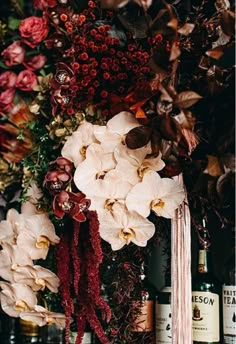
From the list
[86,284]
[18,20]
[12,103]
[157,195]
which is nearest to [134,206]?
[157,195]

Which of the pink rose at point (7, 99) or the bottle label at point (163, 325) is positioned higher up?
the pink rose at point (7, 99)

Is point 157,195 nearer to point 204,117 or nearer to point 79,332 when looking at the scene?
point 204,117

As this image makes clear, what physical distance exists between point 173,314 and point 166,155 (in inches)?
12.0

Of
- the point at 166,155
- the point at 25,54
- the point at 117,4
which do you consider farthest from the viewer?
the point at 25,54

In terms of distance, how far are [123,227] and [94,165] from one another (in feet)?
0.44

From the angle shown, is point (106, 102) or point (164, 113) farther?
point (106, 102)

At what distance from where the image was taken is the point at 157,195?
1.38m

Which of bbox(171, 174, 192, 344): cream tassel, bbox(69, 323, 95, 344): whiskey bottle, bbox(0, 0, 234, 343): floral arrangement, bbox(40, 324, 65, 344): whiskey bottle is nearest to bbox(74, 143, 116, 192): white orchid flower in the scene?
bbox(0, 0, 234, 343): floral arrangement

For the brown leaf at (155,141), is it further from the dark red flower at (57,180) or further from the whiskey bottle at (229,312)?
the whiskey bottle at (229,312)

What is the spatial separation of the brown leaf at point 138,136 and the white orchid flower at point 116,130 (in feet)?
0.15

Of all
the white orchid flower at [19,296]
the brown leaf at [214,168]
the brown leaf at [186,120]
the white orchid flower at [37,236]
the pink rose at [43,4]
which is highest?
the pink rose at [43,4]

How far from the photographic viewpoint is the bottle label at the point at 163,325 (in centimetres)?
149

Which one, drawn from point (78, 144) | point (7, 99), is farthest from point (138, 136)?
point (7, 99)

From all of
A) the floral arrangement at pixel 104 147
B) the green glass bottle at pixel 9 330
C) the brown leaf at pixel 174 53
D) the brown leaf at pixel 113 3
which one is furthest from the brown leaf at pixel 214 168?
the green glass bottle at pixel 9 330
